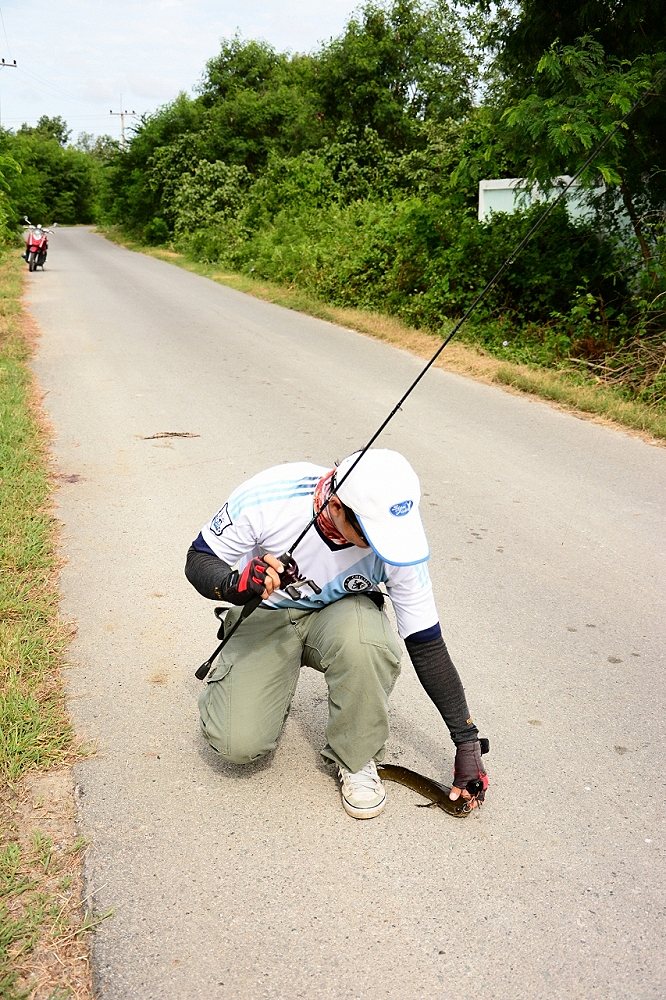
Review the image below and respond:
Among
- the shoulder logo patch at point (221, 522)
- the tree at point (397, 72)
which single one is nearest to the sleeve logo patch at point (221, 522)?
the shoulder logo patch at point (221, 522)

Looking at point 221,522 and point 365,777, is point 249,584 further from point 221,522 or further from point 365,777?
point 365,777

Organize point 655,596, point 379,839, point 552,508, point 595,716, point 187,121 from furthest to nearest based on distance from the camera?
point 187,121
point 552,508
point 655,596
point 595,716
point 379,839

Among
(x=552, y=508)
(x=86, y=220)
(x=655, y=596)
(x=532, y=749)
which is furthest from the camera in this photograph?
(x=86, y=220)

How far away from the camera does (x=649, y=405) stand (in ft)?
25.5

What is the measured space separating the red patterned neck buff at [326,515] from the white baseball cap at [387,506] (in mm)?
191

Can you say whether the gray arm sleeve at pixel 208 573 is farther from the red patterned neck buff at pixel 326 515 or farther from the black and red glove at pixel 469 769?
the black and red glove at pixel 469 769

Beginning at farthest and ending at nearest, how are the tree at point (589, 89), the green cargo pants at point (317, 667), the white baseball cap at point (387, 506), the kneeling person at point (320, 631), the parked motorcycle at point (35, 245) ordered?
the parked motorcycle at point (35, 245) < the tree at point (589, 89) < the green cargo pants at point (317, 667) < the kneeling person at point (320, 631) < the white baseball cap at point (387, 506)

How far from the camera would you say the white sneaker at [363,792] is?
8.57 feet

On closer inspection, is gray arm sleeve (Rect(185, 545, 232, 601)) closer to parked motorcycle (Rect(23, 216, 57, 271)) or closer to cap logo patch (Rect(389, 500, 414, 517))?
cap logo patch (Rect(389, 500, 414, 517))

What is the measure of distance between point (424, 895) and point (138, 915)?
0.76 m

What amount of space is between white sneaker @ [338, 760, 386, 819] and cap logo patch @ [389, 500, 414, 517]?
0.90m

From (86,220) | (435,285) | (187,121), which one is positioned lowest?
(86,220)

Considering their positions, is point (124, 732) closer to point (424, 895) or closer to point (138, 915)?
point (138, 915)

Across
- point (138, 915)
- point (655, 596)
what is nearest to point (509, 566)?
point (655, 596)
